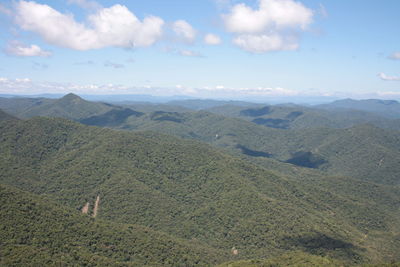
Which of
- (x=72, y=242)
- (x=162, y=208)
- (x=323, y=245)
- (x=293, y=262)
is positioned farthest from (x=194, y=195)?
(x=293, y=262)

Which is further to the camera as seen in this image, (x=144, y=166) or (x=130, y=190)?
(x=144, y=166)

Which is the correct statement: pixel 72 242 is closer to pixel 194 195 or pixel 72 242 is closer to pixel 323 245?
pixel 194 195

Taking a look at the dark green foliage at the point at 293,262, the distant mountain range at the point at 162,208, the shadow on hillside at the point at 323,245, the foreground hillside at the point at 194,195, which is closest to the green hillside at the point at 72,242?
the distant mountain range at the point at 162,208

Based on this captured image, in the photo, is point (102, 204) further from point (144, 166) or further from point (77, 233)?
point (77, 233)

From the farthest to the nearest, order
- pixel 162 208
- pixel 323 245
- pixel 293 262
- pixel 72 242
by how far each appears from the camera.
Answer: pixel 162 208 → pixel 323 245 → pixel 72 242 → pixel 293 262

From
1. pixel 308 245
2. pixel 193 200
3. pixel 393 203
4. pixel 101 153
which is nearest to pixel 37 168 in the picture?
pixel 101 153

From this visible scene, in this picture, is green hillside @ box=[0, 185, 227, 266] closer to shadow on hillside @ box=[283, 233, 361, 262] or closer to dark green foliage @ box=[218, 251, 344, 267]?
dark green foliage @ box=[218, 251, 344, 267]
